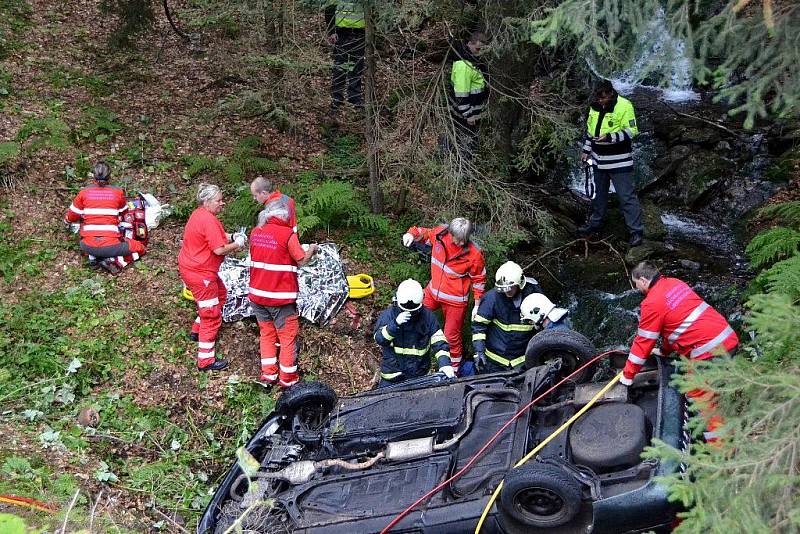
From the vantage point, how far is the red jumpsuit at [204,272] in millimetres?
7305

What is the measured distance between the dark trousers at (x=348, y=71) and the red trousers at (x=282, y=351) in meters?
3.49

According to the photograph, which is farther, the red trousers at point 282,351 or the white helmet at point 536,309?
the red trousers at point 282,351

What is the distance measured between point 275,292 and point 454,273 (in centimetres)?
184

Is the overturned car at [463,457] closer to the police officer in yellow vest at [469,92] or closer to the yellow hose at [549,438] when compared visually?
the yellow hose at [549,438]

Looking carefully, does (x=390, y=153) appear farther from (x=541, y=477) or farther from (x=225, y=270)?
(x=541, y=477)

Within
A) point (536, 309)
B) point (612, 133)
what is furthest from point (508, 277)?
point (612, 133)

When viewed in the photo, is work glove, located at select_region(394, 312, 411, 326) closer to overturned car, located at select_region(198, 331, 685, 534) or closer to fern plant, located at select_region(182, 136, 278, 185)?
Answer: overturned car, located at select_region(198, 331, 685, 534)

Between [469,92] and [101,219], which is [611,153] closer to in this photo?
[469,92]

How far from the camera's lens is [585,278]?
938 cm

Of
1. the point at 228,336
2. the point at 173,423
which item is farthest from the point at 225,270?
the point at 173,423

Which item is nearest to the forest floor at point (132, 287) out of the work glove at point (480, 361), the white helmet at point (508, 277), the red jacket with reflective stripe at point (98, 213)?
the red jacket with reflective stripe at point (98, 213)

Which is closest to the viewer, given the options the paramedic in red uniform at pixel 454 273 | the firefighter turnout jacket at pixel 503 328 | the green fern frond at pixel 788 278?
the green fern frond at pixel 788 278

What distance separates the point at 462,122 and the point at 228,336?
410 centimetres

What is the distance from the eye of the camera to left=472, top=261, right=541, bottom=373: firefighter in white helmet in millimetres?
6777
